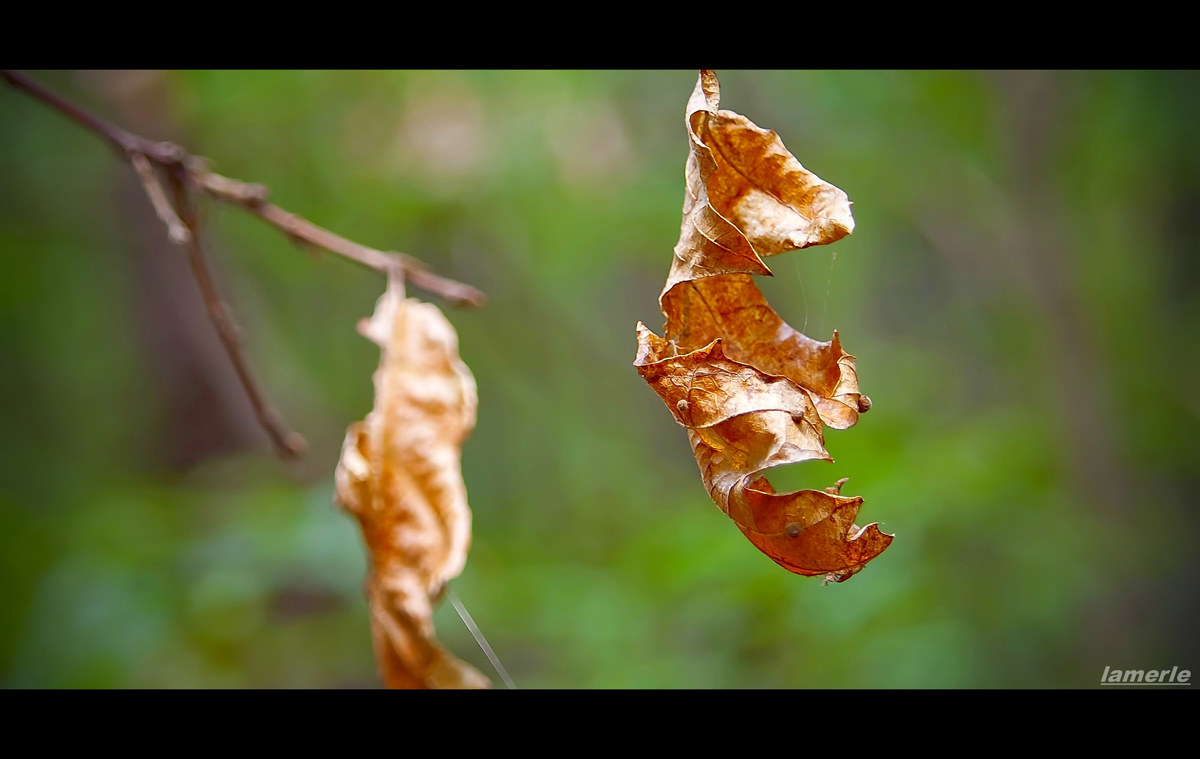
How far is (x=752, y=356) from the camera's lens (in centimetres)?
61

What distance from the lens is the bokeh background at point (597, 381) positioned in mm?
1782

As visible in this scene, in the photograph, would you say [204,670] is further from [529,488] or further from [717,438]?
[717,438]

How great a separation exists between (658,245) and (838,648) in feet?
4.72

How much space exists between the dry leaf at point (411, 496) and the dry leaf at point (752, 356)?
0.43 metres

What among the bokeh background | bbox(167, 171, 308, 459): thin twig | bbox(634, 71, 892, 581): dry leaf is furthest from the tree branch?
the bokeh background

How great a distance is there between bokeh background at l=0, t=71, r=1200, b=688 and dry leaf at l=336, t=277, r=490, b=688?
79cm

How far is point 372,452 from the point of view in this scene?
3.17ft

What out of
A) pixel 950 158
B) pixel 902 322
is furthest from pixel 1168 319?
pixel 902 322

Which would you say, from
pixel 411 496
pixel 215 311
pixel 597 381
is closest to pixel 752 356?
pixel 411 496

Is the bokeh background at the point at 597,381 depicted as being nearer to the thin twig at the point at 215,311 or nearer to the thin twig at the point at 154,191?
the thin twig at the point at 215,311

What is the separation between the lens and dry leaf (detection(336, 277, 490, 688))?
0.91m

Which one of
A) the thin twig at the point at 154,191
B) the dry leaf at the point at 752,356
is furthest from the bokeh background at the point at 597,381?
the dry leaf at the point at 752,356

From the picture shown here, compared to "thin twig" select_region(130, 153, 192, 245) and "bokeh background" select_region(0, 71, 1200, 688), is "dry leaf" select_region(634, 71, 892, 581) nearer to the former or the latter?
"thin twig" select_region(130, 153, 192, 245)

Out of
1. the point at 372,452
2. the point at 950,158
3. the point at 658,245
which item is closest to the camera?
the point at 372,452
